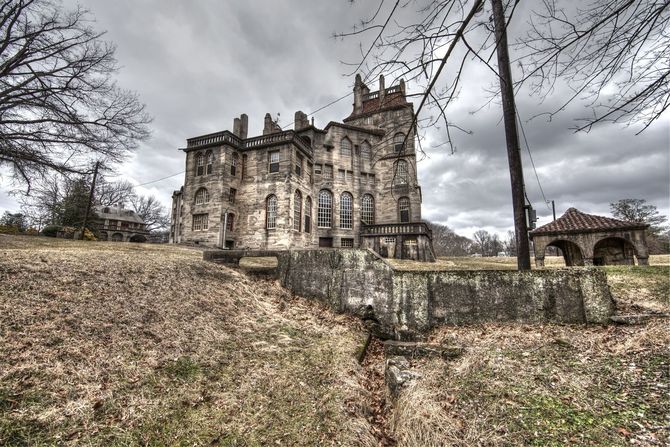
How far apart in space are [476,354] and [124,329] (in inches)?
233

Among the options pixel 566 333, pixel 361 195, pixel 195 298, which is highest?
pixel 361 195

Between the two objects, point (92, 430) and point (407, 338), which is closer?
point (92, 430)

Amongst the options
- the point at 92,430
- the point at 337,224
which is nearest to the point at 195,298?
the point at 92,430

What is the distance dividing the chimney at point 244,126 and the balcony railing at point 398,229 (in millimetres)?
15163

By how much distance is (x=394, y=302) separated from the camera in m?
7.15

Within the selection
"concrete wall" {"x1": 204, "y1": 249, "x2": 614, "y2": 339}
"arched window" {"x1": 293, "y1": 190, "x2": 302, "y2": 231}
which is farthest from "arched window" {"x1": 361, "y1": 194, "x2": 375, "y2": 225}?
"concrete wall" {"x1": 204, "y1": 249, "x2": 614, "y2": 339}

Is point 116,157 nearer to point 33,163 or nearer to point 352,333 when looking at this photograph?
point 33,163

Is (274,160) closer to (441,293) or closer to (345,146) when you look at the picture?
(345,146)

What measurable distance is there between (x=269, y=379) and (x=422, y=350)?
3.00 m

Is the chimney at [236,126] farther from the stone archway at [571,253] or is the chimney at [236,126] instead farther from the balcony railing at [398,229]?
the stone archway at [571,253]

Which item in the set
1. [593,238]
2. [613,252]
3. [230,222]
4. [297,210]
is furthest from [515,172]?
[230,222]

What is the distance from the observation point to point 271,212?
74.0ft

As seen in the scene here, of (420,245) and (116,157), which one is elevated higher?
(116,157)

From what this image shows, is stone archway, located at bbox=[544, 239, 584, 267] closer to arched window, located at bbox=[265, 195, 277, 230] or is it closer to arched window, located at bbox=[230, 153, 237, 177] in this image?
arched window, located at bbox=[265, 195, 277, 230]
